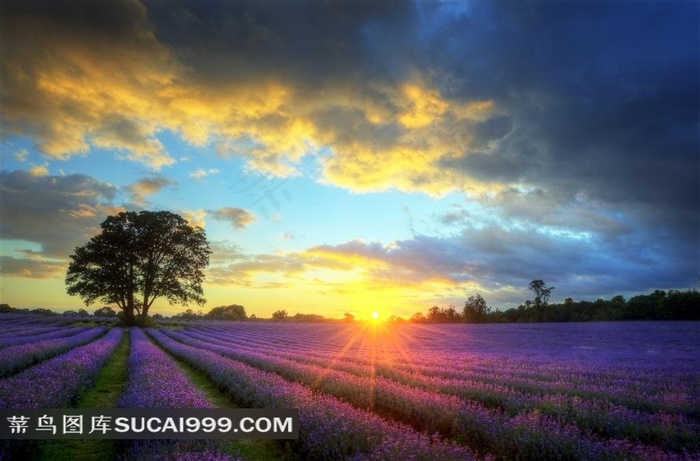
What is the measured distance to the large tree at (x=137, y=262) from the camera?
117 feet

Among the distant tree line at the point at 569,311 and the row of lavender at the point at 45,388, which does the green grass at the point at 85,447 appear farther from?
the distant tree line at the point at 569,311

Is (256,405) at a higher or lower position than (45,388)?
lower

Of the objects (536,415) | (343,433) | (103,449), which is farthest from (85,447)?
(536,415)

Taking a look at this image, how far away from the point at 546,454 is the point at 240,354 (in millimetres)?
11264

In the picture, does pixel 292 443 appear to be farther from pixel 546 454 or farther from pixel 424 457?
pixel 546 454

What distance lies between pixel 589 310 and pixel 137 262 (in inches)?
2215

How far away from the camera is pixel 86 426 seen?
4914 mm

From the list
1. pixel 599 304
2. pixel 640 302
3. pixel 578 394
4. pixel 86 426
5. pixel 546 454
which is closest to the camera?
pixel 546 454

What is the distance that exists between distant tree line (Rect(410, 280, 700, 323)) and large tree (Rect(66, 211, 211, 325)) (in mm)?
47422

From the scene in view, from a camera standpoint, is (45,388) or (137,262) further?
(137,262)

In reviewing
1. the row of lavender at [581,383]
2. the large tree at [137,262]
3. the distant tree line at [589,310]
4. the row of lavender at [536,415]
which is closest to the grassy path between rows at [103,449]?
the row of lavender at [536,415]

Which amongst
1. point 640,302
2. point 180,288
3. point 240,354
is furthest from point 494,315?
point 240,354

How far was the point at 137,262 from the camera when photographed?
36969 mm

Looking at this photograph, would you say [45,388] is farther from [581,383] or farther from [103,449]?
[581,383]
